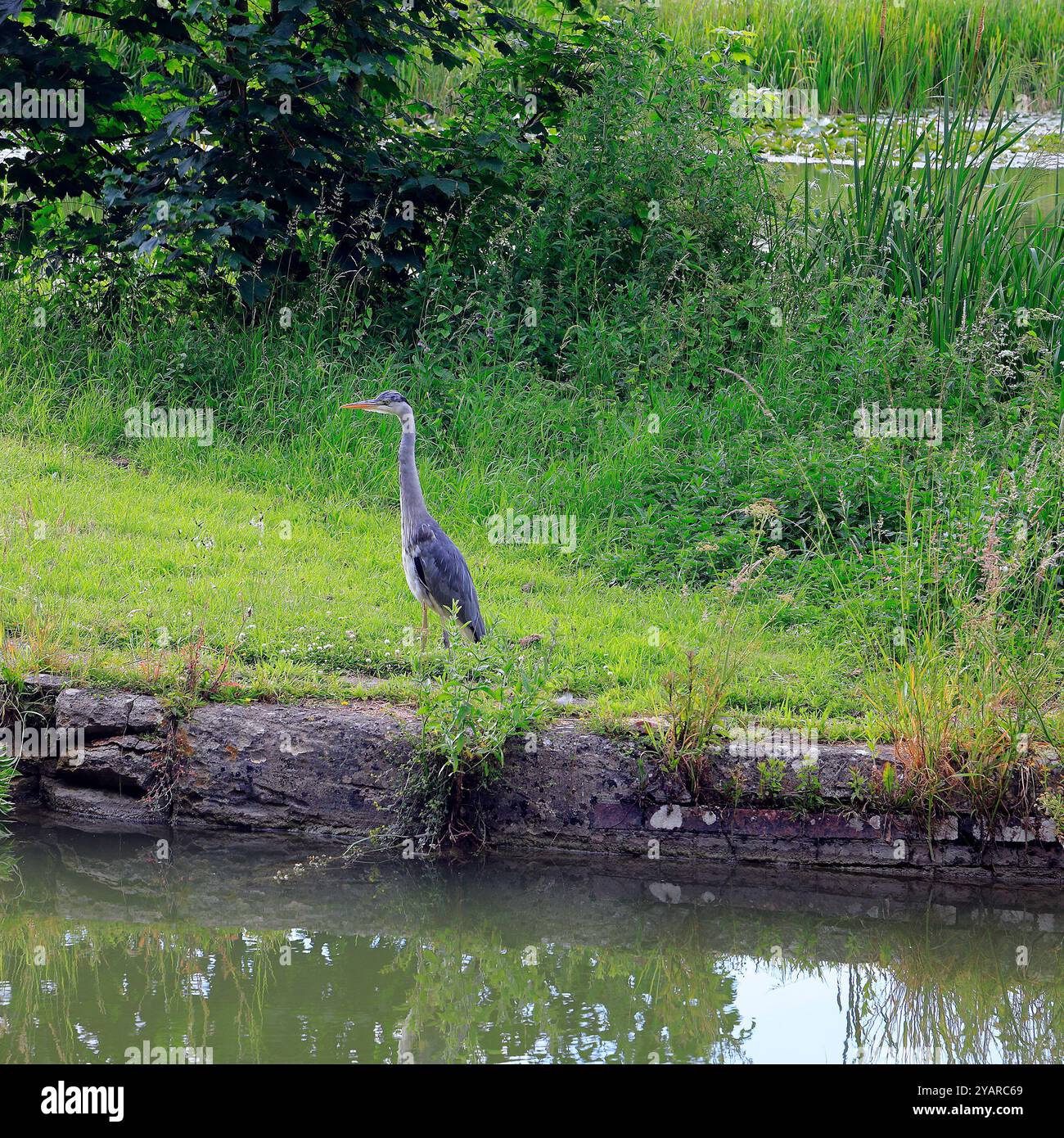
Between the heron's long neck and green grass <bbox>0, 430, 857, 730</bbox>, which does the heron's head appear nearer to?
the heron's long neck

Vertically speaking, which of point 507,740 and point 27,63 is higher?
point 27,63

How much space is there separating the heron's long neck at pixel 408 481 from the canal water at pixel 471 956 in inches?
77.1

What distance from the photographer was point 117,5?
29.5 feet

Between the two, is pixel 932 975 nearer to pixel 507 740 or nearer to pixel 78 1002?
pixel 507 740

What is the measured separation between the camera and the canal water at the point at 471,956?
14.9 feet

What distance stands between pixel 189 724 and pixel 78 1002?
58.8 inches

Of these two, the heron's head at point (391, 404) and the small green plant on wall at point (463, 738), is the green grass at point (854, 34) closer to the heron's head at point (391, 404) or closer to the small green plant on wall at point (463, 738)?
the heron's head at point (391, 404)

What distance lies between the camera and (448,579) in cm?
659

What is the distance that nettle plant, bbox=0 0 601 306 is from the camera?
857 cm

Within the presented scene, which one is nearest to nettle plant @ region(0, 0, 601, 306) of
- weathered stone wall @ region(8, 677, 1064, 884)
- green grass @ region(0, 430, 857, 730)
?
green grass @ region(0, 430, 857, 730)

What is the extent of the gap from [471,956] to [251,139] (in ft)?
19.9

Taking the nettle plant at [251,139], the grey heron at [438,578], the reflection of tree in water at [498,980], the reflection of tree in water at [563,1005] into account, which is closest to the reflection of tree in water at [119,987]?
the reflection of tree in water at [498,980]

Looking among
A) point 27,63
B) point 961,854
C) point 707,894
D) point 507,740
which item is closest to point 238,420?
point 27,63

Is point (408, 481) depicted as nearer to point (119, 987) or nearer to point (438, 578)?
point (438, 578)
